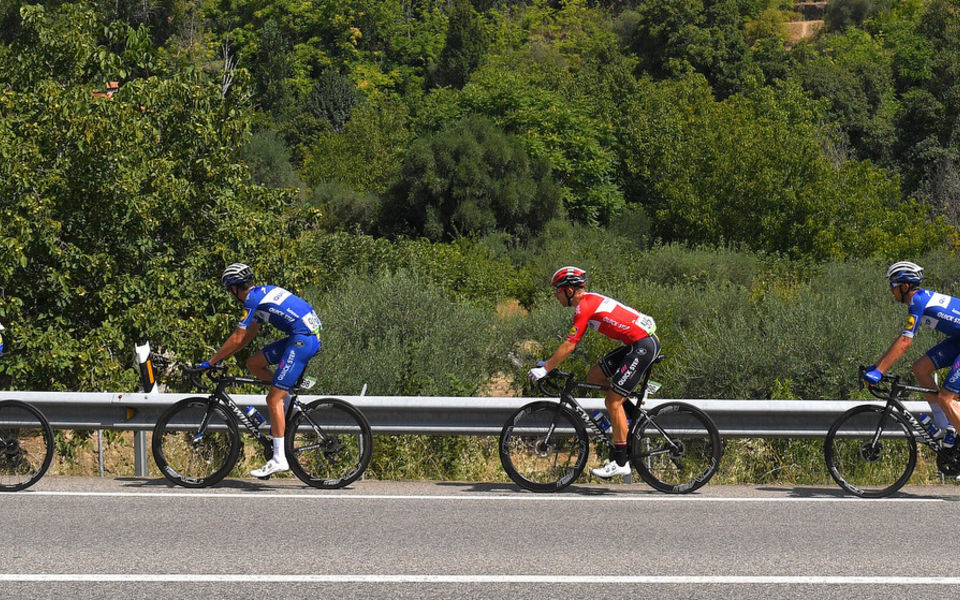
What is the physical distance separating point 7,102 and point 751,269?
28828 millimetres

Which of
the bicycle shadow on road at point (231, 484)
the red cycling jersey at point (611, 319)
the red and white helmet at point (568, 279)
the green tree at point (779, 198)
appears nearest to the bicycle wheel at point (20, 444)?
the bicycle shadow on road at point (231, 484)

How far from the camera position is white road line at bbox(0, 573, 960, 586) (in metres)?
6.22

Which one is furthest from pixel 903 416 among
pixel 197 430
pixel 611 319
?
pixel 197 430

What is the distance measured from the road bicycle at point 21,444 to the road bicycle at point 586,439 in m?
3.63

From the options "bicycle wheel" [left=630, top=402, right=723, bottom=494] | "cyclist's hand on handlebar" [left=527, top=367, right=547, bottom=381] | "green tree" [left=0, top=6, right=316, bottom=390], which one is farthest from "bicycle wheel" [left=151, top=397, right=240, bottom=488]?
"green tree" [left=0, top=6, right=316, bottom=390]

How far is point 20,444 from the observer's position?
357 inches

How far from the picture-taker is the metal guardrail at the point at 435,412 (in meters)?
Result: 9.32

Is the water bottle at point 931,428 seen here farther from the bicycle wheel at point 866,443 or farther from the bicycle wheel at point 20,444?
the bicycle wheel at point 20,444

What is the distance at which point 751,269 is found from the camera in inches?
1576

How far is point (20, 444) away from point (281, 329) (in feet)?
7.62

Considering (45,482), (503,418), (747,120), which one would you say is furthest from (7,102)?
(747,120)

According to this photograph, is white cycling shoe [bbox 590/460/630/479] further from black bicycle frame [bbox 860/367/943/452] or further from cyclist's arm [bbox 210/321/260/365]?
cyclist's arm [bbox 210/321/260/365]

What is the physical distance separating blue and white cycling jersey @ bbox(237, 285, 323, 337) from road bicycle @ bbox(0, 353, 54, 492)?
1.82 meters

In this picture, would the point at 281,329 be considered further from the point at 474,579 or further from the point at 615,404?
the point at 474,579
